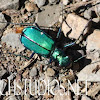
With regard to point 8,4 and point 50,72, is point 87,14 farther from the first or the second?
point 8,4

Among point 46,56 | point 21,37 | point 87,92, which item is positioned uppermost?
point 21,37

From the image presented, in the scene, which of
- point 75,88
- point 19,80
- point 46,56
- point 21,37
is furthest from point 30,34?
point 75,88

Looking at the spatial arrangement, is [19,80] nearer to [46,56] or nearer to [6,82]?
[6,82]

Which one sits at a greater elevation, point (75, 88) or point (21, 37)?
point (21, 37)

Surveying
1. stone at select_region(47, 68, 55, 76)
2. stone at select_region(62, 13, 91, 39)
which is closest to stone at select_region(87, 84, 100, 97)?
stone at select_region(47, 68, 55, 76)

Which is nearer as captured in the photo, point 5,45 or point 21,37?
point 21,37

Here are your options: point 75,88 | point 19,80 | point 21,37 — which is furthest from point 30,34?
point 75,88

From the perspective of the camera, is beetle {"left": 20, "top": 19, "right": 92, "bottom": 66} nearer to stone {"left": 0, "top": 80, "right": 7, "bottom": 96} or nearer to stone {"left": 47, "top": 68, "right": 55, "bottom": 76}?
stone {"left": 47, "top": 68, "right": 55, "bottom": 76}

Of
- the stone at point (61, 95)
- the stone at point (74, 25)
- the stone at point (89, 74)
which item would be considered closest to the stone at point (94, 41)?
the stone at point (74, 25)
